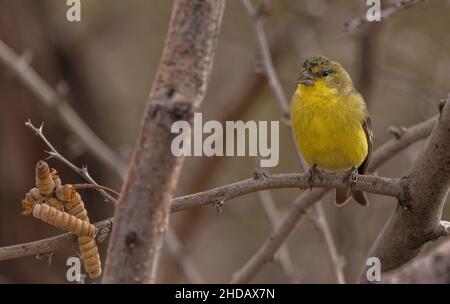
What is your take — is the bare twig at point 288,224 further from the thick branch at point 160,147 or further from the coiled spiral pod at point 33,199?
the thick branch at point 160,147

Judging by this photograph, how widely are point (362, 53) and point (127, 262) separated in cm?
449

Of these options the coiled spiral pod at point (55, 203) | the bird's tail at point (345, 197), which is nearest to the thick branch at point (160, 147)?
the coiled spiral pod at point (55, 203)

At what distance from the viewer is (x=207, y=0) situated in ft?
5.90

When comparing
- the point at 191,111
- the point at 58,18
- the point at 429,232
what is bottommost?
the point at 191,111

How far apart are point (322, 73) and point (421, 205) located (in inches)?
52.3

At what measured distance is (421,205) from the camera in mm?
2998

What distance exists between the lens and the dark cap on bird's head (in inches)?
162

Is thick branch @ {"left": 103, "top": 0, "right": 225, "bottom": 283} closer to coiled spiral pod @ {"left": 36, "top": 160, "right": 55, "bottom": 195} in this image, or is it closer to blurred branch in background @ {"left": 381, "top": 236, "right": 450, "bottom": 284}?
coiled spiral pod @ {"left": 36, "top": 160, "right": 55, "bottom": 195}

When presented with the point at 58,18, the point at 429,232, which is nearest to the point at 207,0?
the point at 429,232

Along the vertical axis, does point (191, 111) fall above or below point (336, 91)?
below

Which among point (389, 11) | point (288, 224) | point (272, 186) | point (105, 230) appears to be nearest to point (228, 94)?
point (288, 224)

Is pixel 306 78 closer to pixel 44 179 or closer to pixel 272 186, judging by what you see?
pixel 272 186

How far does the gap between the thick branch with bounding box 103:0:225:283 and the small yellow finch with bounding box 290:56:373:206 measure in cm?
207
